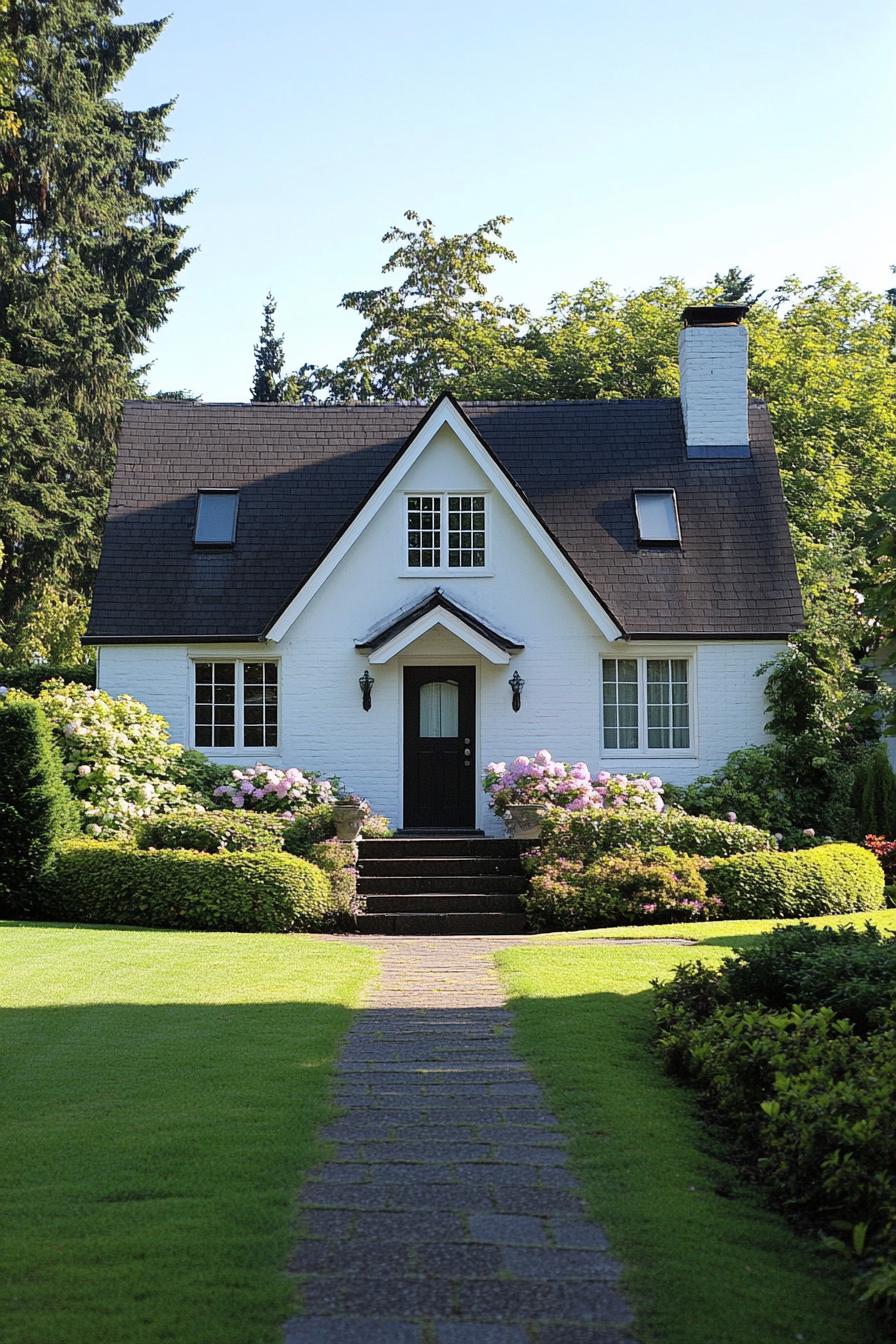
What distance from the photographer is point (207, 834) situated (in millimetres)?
17266

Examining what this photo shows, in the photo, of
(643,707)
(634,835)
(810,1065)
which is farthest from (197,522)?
(810,1065)

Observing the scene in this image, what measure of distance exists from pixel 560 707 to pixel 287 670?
417cm

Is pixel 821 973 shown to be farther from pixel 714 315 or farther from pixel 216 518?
pixel 714 315

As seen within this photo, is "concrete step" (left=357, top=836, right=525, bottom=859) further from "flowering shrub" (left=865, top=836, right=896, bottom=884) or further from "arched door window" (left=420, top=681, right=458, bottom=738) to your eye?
"flowering shrub" (left=865, top=836, right=896, bottom=884)

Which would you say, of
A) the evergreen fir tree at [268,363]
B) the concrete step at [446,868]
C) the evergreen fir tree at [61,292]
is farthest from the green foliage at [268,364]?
the concrete step at [446,868]

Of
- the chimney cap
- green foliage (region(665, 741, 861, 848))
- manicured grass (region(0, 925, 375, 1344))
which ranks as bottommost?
manicured grass (region(0, 925, 375, 1344))

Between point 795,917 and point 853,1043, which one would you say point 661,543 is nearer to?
point 795,917

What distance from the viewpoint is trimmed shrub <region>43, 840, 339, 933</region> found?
15914 mm

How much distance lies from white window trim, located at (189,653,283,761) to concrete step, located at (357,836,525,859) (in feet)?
10.2

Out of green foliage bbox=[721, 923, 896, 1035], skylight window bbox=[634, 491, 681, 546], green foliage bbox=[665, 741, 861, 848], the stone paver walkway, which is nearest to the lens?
the stone paver walkway

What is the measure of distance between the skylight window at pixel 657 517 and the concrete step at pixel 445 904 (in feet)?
24.9

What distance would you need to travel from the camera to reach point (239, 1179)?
18.8 ft

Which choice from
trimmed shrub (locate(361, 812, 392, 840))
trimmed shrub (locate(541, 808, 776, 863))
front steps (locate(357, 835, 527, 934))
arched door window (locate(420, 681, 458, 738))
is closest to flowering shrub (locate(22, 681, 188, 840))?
trimmed shrub (locate(361, 812, 392, 840))

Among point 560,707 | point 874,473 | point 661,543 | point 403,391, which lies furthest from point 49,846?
point 403,391
